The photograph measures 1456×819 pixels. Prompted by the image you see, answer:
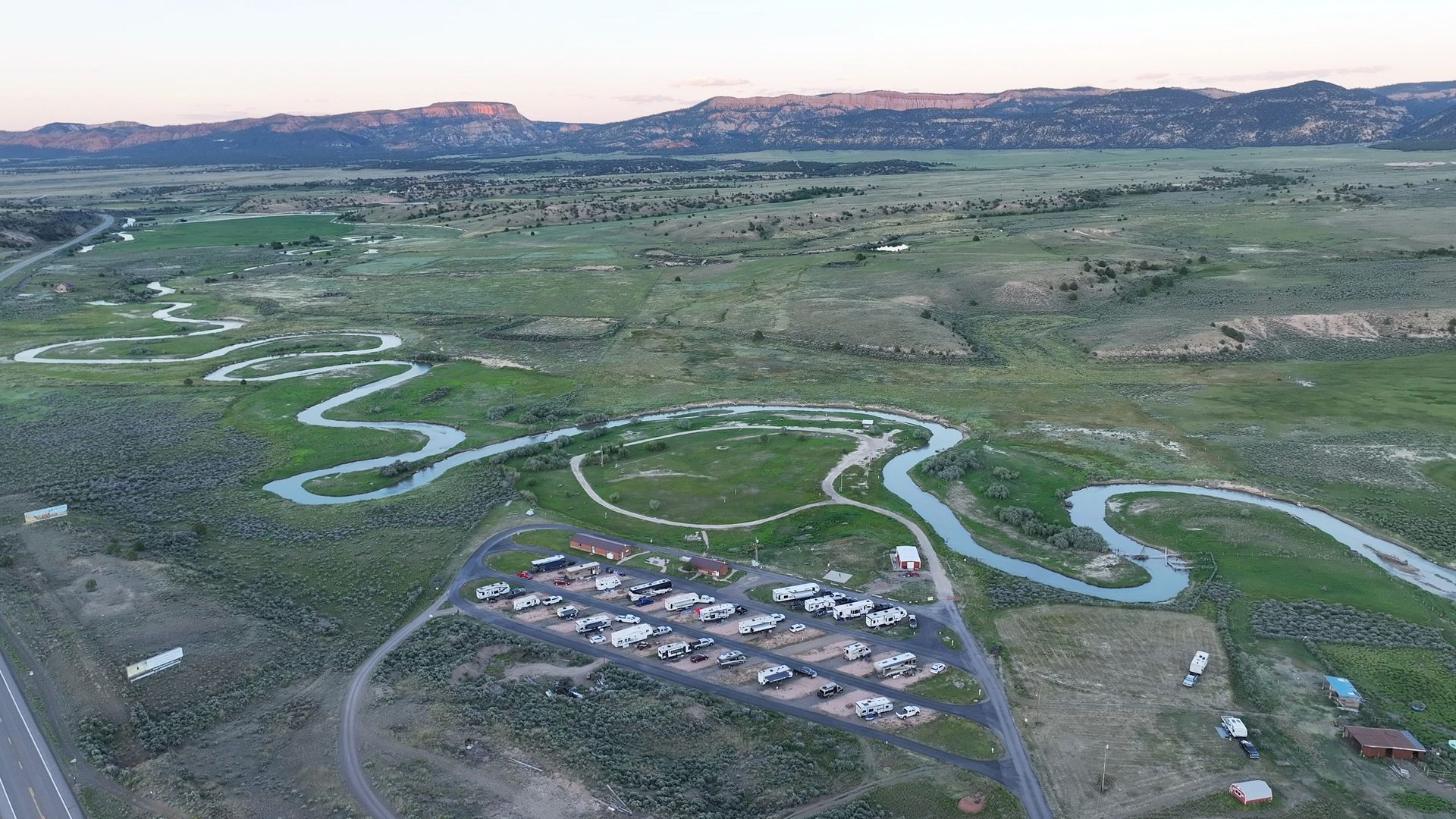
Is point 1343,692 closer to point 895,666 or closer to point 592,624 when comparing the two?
point 895,666

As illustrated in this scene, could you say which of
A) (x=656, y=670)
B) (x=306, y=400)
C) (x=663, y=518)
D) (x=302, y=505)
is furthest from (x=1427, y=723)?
(x=306, y=400)

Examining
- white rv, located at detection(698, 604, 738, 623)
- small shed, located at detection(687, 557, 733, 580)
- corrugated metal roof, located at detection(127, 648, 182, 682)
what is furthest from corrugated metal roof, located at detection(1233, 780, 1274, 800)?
corrugated metal roof, located at detection(127, 648, 182, 682)

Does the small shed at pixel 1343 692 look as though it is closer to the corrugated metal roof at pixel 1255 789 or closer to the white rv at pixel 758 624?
the corrugated metal roof at pixel 1255 789

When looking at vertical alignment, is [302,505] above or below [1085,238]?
below

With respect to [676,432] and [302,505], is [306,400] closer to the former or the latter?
[302,505]

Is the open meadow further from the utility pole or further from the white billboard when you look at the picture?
the white billboard

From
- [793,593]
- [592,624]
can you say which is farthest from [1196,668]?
[592,624]
